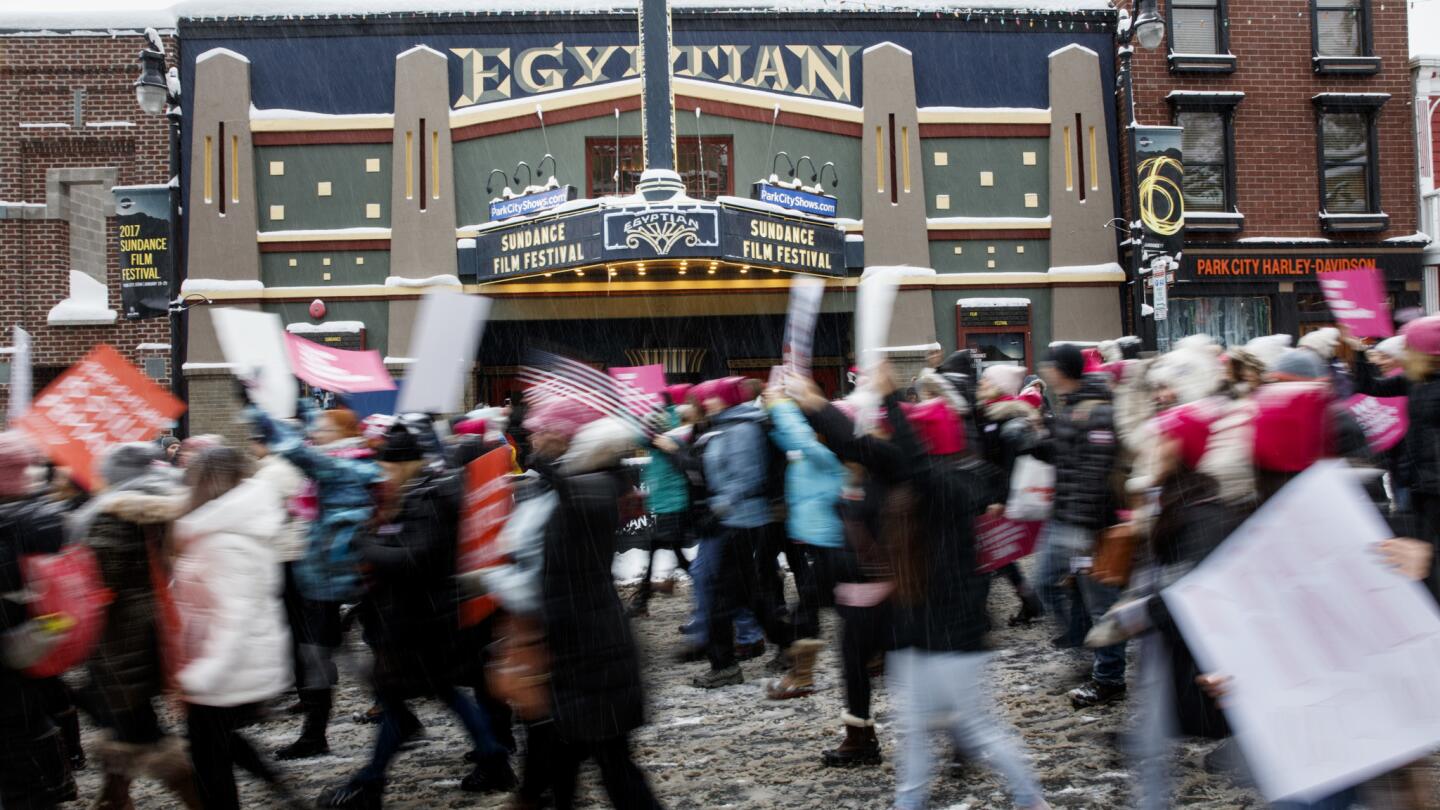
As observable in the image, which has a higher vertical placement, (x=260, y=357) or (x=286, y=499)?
(x=260, y=357)

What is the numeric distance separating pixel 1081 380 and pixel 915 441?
2.21 meters

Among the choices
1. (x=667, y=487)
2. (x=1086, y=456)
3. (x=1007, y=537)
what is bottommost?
(x=1007, y=537)

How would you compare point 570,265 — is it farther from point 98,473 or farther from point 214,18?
point 98,473

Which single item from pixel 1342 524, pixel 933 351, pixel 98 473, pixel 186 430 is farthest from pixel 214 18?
pixel 1342 524

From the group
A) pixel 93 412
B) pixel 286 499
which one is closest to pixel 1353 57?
pixel 286 499

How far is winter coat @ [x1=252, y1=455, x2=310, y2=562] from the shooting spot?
4.54 meters

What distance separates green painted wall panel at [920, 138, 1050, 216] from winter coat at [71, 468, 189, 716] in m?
15.5

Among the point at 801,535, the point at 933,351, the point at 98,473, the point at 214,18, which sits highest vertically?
the point at 214,18

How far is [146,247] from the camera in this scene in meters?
16.8

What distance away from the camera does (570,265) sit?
15383 mm

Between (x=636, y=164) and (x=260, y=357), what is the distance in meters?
13.0

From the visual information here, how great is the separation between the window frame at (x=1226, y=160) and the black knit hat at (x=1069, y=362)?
45.4ft

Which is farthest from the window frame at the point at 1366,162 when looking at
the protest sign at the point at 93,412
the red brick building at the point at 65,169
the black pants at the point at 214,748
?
the red brick building at the point at 65,169

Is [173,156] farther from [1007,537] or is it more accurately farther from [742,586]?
[1007,537]
